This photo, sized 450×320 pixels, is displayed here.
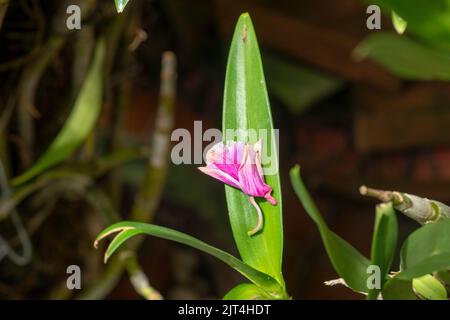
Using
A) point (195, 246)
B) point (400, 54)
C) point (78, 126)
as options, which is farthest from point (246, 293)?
point (400, 54)

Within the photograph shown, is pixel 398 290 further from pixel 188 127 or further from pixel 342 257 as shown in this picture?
pixel 188 127

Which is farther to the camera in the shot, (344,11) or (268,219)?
(344,11)

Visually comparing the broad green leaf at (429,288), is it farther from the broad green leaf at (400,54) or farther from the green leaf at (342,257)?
the broad green leaf at (400,54)

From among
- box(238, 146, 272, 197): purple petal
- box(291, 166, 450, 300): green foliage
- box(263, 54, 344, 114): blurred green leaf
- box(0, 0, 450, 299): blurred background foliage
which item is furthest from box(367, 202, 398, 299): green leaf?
box(263, 54, 344, 114): blurred green leaf

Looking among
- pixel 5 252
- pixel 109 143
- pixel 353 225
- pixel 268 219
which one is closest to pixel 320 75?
pixel 353 225

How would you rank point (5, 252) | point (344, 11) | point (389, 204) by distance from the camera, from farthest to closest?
point (344, 11), point (5, 252), point (389, 204)

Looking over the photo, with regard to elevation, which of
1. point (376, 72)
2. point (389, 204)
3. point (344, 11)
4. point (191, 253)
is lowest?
point (191, 253)
